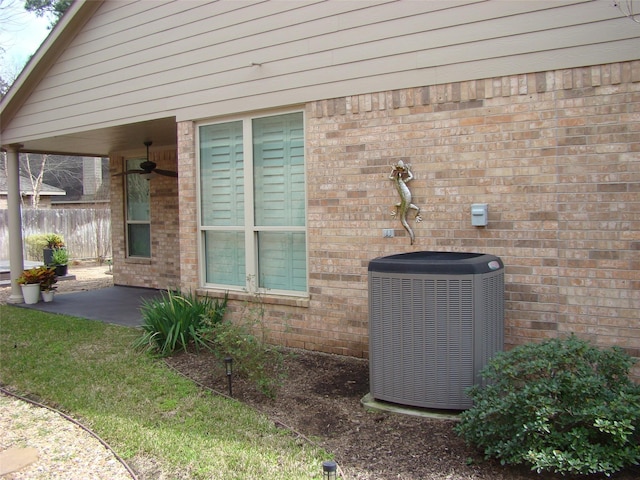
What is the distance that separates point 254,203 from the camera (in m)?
6.96

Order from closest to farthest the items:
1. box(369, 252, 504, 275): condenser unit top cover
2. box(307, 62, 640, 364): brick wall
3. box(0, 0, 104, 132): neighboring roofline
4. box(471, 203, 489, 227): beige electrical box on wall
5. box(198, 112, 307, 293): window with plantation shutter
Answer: box(369, 252, 504, 275): condenser unit top cover, box(307, 62, 640, 364): brick wall, box(471, 203, 489, 227): beige electrical box on wall, box(198, 112, 307, 293): window with plantation shutter, box(0, 0, 104, 132): neighboring roofline

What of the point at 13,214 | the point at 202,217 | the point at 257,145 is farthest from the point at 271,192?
the point at 13,214

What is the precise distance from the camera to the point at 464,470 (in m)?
3.54

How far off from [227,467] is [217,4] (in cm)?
552

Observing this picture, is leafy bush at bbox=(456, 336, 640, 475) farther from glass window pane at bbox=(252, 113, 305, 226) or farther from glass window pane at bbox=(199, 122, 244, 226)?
glass window pane at bbox=(199, 122, 244, 226)

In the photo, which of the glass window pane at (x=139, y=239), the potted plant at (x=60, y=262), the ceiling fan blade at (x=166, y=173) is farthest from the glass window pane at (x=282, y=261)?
the potted plant at (x=60, y=262)

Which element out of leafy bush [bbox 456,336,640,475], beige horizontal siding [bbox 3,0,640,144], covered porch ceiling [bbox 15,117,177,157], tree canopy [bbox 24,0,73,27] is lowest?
leafy bush [bbox 456,336,640,475]

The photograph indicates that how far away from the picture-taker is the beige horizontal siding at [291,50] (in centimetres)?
476

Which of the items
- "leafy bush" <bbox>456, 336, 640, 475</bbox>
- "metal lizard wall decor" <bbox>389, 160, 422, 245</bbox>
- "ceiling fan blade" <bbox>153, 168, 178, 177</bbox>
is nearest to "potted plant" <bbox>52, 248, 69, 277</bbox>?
"ceiling fan blade" <bbox>153, 168, 178, 177</bbox>

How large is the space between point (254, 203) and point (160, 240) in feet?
16.3

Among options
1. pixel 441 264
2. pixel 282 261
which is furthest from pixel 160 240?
pixel 441 264

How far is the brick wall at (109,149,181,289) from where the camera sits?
11.1 meters

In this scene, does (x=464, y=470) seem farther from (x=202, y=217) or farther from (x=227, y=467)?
(x=202, y=217)

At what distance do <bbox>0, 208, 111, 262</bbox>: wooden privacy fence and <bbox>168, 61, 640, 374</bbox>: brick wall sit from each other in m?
17.8
